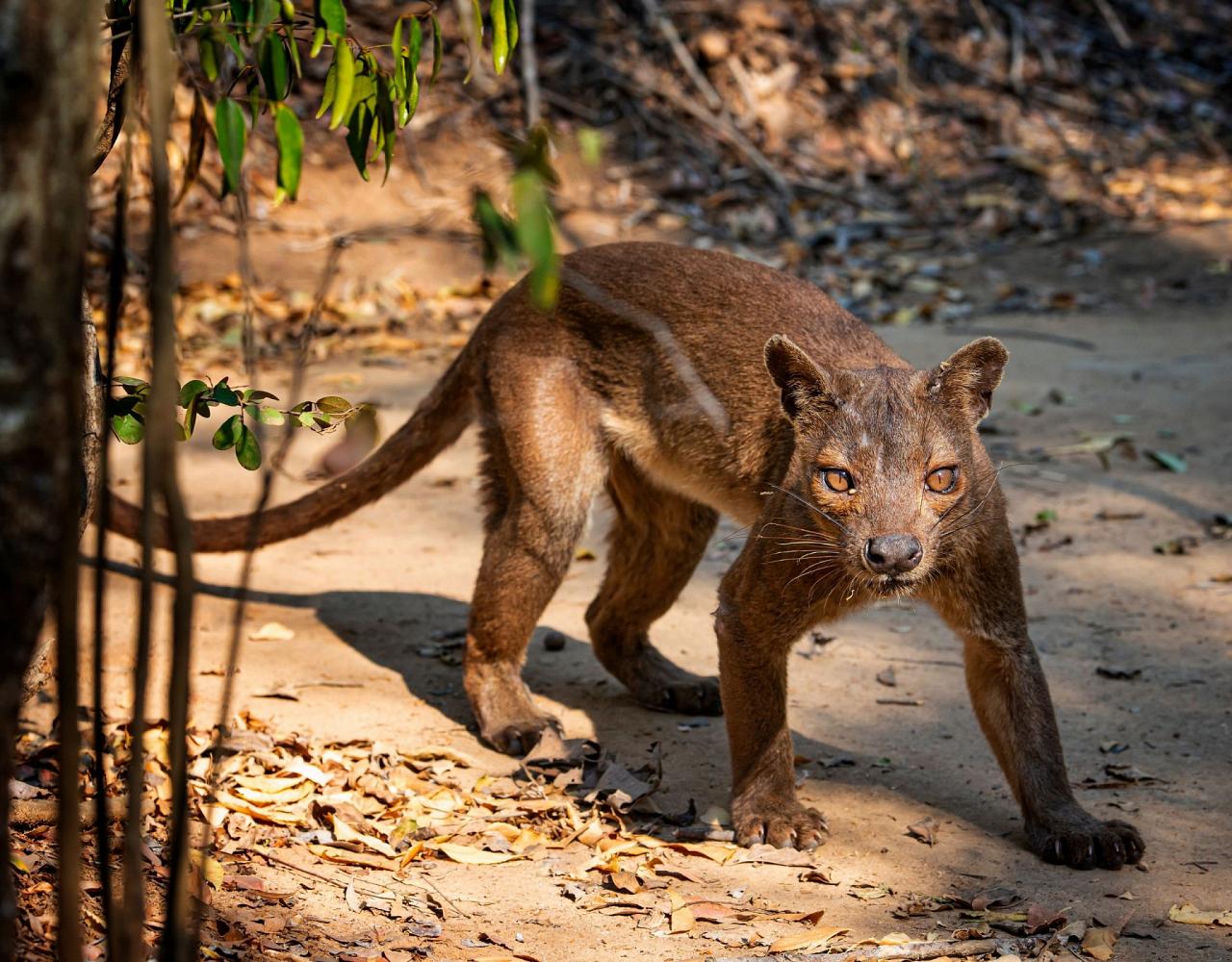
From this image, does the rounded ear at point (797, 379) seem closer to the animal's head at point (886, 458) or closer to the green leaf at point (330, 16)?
the animal's head at point (886, 458)

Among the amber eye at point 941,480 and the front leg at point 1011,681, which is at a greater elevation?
the amber eye at point 941,480

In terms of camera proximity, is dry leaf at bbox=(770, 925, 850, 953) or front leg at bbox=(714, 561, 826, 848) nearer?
dry leaf at bbox=(770, 925, 850, 953)

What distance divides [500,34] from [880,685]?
133 inches

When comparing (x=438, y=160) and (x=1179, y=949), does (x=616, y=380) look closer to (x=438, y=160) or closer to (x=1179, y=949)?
(x=1179, y=949)

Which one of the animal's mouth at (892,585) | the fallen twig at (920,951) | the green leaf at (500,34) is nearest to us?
the green leaf at (500,34)

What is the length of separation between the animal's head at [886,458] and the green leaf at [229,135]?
220 cm

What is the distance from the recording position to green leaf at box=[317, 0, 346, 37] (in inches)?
98.7

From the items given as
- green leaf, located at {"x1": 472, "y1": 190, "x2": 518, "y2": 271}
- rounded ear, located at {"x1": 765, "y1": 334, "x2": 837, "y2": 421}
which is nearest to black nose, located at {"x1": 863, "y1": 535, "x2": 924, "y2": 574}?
rounded ear, located at {"x1": 765, "y1": 334, "x2": 837, "y2": 421}

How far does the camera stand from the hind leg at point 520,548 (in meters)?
5.12

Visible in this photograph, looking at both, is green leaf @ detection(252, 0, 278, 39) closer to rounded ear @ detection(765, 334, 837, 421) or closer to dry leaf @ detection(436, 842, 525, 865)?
rounded ear @ detection(765, 334, 837, 421)

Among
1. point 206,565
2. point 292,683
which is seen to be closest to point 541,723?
point 292,683

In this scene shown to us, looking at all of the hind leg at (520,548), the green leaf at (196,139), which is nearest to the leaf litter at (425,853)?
the hind leg at (520,548)

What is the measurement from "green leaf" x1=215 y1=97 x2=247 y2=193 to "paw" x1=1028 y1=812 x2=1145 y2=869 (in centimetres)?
304

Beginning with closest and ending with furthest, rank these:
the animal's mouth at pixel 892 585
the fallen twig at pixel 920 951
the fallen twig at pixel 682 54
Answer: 1. the fallen twig at pixel 920 951
2. the animal's mouth at pixel 892 585
3. the fallen twig at pixel 682 54
